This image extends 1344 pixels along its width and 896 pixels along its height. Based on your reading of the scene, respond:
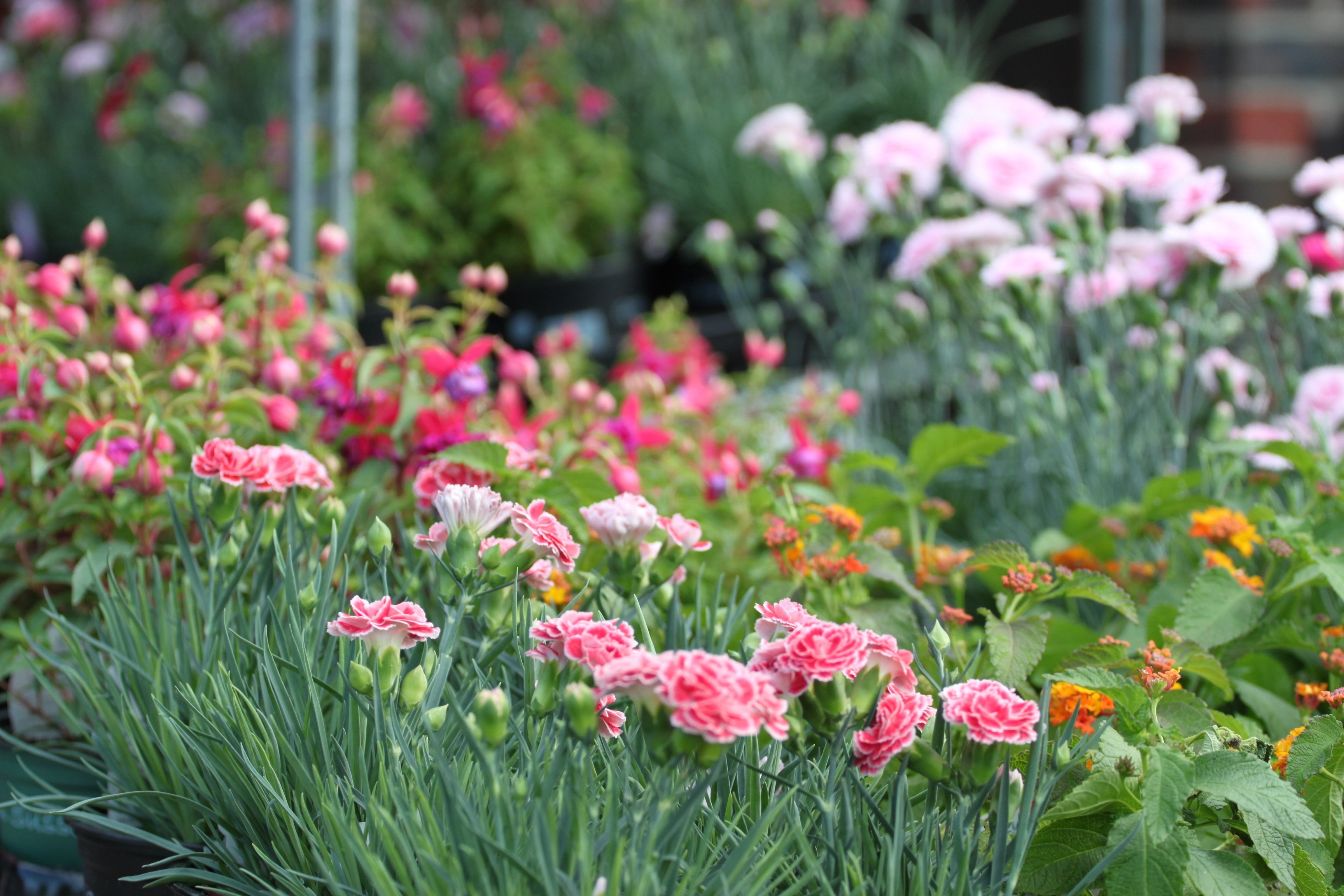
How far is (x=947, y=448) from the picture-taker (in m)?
1.32

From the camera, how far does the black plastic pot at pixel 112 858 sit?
2.94 ft

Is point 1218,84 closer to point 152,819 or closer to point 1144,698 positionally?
point 1144,698

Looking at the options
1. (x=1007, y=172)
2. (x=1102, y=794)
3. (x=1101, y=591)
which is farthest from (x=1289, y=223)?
(x=1102, y=794)

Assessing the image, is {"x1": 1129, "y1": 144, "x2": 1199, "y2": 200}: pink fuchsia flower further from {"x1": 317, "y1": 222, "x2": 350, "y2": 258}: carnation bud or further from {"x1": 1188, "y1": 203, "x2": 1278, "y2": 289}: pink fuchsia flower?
{"x1": 317, "y1": 222, "x2": 350, "y2": 258}: carnation bud

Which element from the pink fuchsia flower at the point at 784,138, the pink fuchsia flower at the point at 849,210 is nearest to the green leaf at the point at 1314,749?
the pink fuchsia flower at the point at 849,210

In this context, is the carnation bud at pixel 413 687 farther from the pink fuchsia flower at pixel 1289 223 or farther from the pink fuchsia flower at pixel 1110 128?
the pink fuchsia flower at pixel 1289 223

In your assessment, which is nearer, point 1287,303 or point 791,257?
point 1287,303

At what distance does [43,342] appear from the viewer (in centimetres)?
126

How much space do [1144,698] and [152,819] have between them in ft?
2.56

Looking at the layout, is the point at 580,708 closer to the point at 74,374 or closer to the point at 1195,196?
→ the point at 74,374

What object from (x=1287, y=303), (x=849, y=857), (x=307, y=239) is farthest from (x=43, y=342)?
(x=1287, y=303)

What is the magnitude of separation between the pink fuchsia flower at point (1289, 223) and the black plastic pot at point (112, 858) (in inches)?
64.3

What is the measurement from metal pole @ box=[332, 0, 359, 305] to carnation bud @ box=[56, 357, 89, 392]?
88 centimetres

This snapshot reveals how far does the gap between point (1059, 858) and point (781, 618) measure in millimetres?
269
